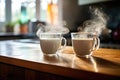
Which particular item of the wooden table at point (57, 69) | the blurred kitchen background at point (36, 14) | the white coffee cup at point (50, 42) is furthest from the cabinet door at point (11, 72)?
the blurred kitchen background at point (36, 14)

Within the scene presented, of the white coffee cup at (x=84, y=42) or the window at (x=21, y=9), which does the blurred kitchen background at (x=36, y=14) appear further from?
the white coffee cup at (x=84, y=42)

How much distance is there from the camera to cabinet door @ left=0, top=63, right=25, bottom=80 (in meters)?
0.89

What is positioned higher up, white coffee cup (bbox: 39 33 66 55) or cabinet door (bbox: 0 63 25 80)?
white coffee cup (bbox: 39 33 66 55)

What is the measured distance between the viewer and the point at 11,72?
0.93 meters

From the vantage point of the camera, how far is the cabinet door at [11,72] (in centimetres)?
89

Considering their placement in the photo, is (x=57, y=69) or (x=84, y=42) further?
(x=84, y=42)

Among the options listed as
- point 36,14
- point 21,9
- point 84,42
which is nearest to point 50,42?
point 84,42

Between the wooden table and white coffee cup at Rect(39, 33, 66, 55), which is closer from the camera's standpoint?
the wooden table

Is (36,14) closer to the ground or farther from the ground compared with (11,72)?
farther from the ground

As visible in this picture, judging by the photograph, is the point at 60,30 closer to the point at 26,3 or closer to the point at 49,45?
the point at 49,45

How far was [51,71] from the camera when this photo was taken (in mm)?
734

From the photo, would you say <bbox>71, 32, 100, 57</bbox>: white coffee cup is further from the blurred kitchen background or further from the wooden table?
the blurred kitchen background

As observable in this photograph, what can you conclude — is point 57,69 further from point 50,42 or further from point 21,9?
point 21,9

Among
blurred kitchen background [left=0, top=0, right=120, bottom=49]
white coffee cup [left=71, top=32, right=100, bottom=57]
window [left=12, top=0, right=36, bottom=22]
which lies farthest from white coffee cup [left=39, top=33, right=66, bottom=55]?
window [left=12, top=0, right=36, bottom=22]
